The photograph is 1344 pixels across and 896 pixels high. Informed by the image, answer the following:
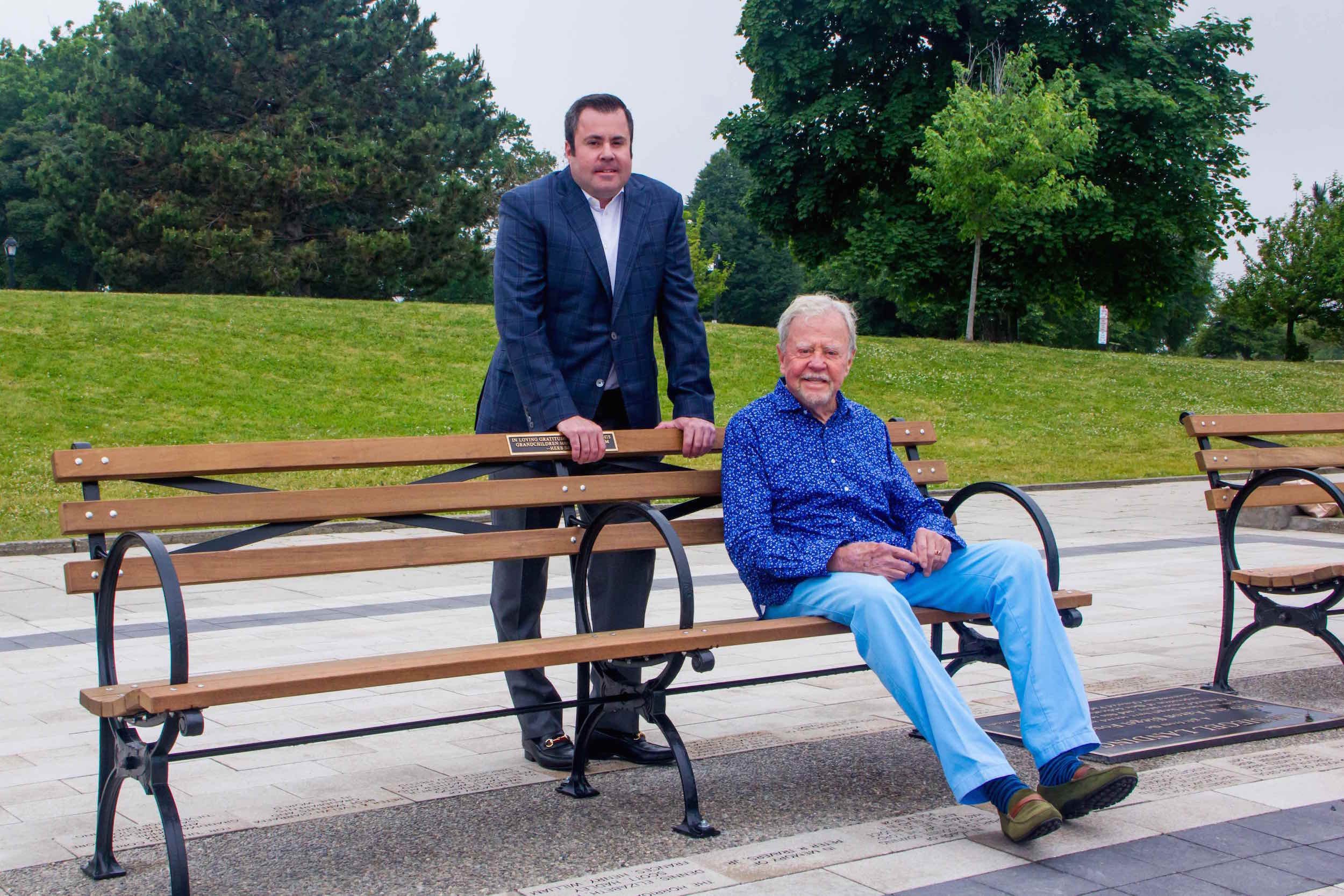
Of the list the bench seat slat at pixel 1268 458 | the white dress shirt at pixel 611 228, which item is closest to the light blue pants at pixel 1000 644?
the white dress shirt at pixel 611 228

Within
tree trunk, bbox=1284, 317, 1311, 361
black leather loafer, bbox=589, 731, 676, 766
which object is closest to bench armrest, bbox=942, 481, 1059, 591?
black leather loafer, bbox=589, 731, 676, 766

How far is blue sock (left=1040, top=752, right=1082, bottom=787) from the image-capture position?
357 centimetres

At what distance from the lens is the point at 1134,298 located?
36.6 metres

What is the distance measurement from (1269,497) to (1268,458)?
20cm

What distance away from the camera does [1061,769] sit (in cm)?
357

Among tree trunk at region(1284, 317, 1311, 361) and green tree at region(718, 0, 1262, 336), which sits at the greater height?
green tree at region(718, 0, 1262, 336)

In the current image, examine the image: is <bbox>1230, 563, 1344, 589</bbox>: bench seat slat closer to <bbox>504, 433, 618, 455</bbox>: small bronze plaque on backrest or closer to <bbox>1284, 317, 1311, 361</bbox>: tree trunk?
<bbox>504, 433, 618, 455</bbox>: small bronze plaque on backrest

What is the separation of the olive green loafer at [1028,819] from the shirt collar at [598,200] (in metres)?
2.21

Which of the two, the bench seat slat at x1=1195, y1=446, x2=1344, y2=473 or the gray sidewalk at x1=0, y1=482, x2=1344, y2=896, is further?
the bench seat slat at x1=1195, y1=446, x2=1344, y2=473

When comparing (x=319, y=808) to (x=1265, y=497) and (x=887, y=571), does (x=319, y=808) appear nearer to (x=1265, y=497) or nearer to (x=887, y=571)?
(x=887, y=571)

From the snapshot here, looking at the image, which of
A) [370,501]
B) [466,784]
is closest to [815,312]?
[370,501]

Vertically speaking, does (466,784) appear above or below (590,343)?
below

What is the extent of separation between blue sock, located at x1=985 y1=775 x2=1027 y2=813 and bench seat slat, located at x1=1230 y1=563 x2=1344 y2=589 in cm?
205

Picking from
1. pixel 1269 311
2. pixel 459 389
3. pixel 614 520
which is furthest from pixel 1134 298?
pixel 614 520
